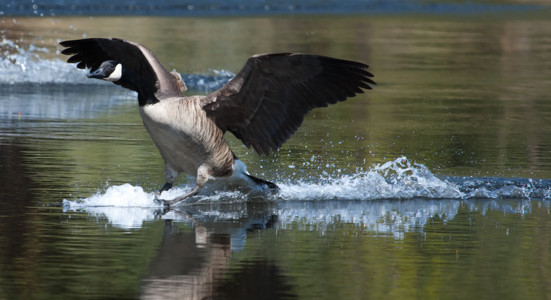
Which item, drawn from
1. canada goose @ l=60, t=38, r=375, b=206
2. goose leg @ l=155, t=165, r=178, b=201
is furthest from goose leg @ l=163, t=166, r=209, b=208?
goose leg @ l=155, t=165, r=178, b=201

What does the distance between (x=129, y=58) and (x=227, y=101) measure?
109 cm

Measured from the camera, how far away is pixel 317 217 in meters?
8.27

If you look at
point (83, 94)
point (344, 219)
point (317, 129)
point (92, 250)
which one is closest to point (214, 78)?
point (83, 94)

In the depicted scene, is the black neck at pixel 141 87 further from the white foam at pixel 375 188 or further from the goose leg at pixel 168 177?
the white foam at pixel 375 188

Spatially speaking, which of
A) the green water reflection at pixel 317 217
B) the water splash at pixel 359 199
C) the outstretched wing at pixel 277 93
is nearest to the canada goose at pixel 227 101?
the outstretched wing at pixel 277 93

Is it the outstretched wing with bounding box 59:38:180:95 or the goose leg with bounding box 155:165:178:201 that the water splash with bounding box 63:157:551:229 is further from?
the outstretched wing with bounding box 59:38:180:95

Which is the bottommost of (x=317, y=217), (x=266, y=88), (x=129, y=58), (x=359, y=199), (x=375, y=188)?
(x=317, y=217)

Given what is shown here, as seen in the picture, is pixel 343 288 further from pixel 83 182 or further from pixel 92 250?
pixel 83 182

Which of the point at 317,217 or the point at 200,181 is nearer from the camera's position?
the point at 317,217

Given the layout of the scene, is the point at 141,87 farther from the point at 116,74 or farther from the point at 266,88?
the point at 266,88

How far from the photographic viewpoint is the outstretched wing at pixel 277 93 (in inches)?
339

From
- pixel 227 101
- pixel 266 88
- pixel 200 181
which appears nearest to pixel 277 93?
pixel 266 88

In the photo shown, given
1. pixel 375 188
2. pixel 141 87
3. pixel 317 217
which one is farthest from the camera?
pixel 375 188

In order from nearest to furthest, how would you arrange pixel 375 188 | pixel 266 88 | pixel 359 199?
pixel 266 88 → pixel 359 199 → pixel 375 188
